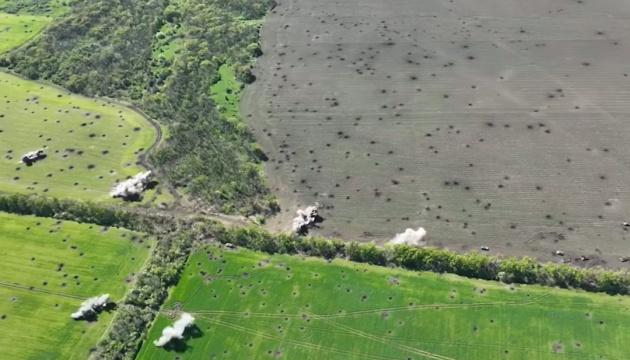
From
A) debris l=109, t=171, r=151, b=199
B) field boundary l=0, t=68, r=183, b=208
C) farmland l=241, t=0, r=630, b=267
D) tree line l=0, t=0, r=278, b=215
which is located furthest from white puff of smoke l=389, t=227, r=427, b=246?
debris l=109, t=171, r=151, b=199

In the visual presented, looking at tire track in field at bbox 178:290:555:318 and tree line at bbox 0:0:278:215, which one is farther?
tree line at bbox 0:0:278:215

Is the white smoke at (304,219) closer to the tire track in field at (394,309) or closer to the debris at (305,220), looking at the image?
the debris at (305,220)

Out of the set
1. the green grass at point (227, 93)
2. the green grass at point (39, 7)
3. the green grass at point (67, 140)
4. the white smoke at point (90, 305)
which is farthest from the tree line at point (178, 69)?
the white smoke at point (90, 305)

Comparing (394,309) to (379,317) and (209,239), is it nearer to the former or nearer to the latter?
(379,317)

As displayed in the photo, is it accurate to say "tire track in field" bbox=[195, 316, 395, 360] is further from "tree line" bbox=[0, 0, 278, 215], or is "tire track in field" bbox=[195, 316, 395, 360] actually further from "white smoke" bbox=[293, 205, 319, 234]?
"tree line" bbox=[0, 0, 278, 215]

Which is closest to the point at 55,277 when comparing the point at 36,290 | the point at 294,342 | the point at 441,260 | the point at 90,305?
the point at 36,290

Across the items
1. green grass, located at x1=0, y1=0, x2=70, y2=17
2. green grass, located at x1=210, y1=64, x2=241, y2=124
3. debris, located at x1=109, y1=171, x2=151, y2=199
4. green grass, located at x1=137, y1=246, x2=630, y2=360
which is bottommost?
green grass, located at x1=137, y1=246, x2=630, y2=360

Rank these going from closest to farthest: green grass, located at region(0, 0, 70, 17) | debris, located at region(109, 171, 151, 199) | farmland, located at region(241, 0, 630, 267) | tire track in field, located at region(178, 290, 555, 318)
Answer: tire track in field, located at region(178, 290, 555, 318) < farmland, located at region(241, 0, 630, 267) < debris, located at region(109, 171, 151, 199) < green grass, located at region(0, 0, 70, 17)
